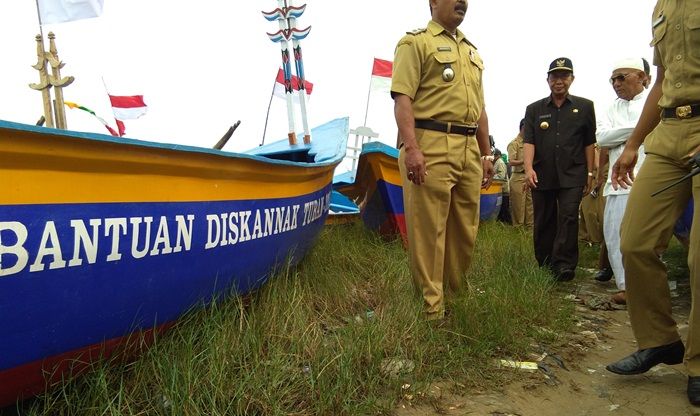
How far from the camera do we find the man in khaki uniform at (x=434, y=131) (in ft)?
9.36

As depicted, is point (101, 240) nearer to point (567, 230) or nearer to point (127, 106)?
point (567, 230)

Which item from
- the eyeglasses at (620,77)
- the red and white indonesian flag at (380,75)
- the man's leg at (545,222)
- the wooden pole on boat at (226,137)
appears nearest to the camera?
the eyeglasses at (620,77)

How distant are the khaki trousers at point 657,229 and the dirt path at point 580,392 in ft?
0.62

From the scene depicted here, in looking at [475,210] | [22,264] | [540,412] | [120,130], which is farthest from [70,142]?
[120,130]

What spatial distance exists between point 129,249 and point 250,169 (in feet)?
2.84

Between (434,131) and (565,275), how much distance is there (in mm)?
2265

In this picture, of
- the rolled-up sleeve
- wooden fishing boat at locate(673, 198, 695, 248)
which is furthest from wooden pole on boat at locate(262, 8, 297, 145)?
wooden fishing boat at locate(673, 198, 695, 248)

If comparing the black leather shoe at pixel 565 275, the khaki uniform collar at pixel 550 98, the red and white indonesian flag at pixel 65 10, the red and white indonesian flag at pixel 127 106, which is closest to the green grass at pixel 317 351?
the black leather shoe at pixel 565 275

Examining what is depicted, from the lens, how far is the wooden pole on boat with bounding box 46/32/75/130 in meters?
7.38

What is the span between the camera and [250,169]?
259 cm

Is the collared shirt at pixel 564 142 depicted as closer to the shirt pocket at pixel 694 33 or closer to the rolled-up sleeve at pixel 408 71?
the rolled-up sleeve at pixel 408 71

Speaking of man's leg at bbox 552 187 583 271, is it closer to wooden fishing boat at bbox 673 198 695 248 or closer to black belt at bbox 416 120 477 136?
wooden fishing boat at bbox 673 198 695 248

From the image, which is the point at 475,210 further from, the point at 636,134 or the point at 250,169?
the point at 250,169

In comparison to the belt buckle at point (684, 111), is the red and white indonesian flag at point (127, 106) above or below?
above
